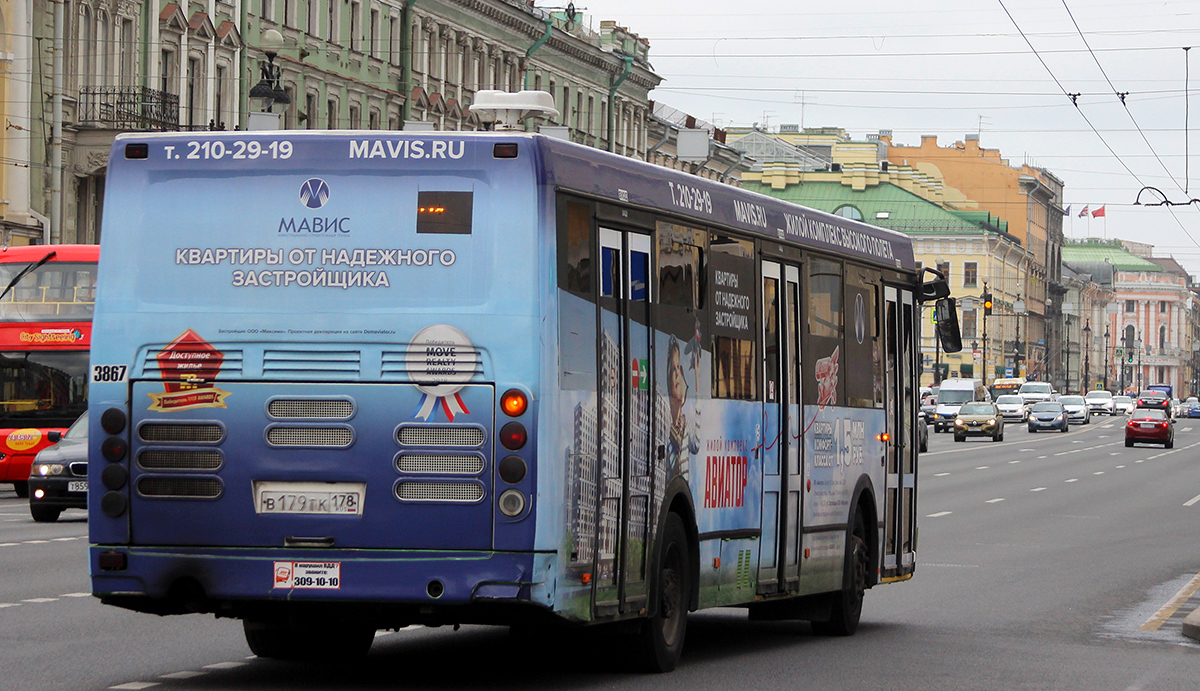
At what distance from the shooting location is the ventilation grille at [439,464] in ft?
31.4

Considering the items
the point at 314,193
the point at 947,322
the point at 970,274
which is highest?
the point at 970,274

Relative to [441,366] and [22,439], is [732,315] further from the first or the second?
[22,439]

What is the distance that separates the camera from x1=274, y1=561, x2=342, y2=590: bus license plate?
9.76 m

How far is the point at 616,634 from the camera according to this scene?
11.2 meters

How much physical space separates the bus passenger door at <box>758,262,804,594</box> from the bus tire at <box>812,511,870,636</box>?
3.69 feet

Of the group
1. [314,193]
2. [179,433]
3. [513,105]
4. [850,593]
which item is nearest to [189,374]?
[179,433]

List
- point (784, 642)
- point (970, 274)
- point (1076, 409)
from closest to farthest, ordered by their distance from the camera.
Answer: point (784, 642) → point (1076, 409) → point (970, 274)

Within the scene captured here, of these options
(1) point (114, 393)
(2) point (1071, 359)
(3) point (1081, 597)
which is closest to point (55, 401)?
(3) point (1081, 597)

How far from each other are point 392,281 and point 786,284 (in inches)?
148

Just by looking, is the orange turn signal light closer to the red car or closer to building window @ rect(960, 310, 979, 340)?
the red car

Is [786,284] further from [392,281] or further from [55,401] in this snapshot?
[55,401]

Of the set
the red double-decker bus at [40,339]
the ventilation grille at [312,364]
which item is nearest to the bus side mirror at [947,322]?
the ventilation grille at [312,364]

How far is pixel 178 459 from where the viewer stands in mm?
9906

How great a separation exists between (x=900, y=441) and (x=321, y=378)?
6.70m
